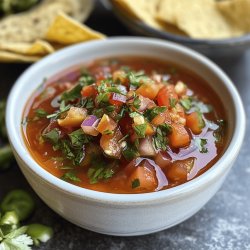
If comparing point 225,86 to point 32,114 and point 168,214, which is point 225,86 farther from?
point 32,114

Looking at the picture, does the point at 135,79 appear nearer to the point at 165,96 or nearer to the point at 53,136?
the point at 165,96

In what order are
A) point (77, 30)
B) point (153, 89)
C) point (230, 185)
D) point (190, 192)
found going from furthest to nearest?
1. point (77, 30)
2. point (230, 185)
3. point (153, 89)
4. point (190, 192)

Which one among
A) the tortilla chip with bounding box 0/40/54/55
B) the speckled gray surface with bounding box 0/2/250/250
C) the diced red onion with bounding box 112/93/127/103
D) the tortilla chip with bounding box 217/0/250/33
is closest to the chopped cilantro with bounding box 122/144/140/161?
the diced red onion with bounding box 112/93/127/103

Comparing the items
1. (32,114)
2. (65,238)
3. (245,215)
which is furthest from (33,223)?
(245,215)

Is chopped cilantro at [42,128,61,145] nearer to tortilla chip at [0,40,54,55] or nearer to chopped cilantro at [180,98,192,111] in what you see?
chopped cilantro at [180,98,192,111]

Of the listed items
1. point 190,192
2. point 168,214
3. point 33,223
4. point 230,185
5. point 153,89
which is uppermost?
Result: point 153,89

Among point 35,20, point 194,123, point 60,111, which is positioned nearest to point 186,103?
point 194,123
